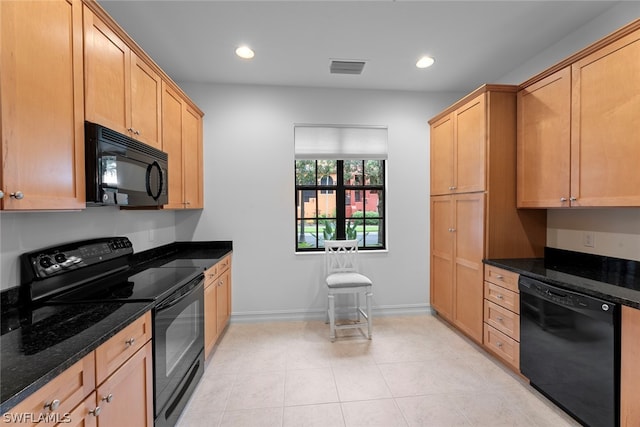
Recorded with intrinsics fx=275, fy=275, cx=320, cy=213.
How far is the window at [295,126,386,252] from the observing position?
11.7 feet

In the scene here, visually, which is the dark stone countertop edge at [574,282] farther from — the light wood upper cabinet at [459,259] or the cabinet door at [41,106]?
the cabinet door at [41,106]

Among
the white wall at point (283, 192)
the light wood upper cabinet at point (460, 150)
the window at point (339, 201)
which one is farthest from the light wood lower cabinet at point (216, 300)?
the light wood upper cabinet at point (460, 150)

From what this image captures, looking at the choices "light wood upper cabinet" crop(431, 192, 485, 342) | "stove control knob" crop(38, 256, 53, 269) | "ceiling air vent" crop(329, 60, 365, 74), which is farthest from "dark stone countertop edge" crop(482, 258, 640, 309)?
"stove control knob" crop(38, 256, 53, 269)

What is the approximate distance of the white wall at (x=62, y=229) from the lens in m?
1.34

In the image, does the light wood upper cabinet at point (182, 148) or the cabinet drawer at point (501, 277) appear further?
the light wood upper cabinet at point (182, 148)

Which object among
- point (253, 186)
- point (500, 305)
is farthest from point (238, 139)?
point (500, 305)

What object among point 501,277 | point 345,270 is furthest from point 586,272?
point 345,270

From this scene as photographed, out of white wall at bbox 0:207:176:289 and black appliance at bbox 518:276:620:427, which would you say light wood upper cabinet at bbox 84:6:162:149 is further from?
black appliance at bbox 518:276:620:427

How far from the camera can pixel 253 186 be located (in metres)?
3.30

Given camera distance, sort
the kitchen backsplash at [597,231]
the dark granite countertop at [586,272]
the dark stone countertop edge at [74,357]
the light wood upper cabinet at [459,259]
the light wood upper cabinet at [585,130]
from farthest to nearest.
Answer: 1. the light wood upper cabinet at [459,259]
2. the kitchen backsplash at [597,231]
3. the light wood upper cabinet at [585,130]
4. the dark granite countertop at [586,272]
5. the dark stone countertop edge at [74,357]

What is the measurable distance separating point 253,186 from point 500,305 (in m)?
2.75

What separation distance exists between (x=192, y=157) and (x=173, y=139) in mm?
431

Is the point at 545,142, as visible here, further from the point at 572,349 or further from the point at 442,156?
the point at 572,349

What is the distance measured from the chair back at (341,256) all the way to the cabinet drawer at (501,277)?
1346 mm
